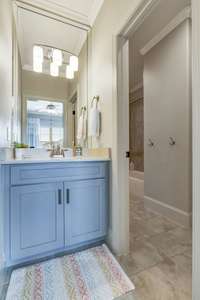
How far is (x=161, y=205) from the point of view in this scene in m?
2.24

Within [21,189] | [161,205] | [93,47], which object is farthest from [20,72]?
[161,205]

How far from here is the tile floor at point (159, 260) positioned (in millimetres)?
1046

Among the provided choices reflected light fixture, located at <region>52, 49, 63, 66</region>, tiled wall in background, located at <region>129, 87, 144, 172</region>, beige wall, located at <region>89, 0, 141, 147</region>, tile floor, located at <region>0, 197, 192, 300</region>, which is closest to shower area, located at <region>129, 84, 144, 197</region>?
tiled wall in background, located at <region>129, 87, 144, 172</region>

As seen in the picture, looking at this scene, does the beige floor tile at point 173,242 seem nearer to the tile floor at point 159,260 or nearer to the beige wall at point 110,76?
the tile floor at point 159,260

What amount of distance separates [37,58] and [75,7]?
2.40ft

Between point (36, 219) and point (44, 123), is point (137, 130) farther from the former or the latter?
point (36, 219)

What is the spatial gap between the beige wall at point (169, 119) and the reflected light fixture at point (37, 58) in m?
1.57

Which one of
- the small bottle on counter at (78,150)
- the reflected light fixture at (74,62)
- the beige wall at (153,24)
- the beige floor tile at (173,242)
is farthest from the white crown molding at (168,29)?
the beige floor tile at (173,242)

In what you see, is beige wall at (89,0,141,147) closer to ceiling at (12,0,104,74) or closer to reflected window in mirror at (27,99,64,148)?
ceiling at (12,0,104,74)

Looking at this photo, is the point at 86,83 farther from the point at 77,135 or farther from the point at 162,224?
the point at 162,224

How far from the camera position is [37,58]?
1.87 meters

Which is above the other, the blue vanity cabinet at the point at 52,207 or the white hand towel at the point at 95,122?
the white hand towel at the point at 95,122

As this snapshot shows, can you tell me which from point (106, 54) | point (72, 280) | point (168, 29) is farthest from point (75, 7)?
point (72, 280)

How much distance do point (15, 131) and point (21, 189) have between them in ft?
2.35
